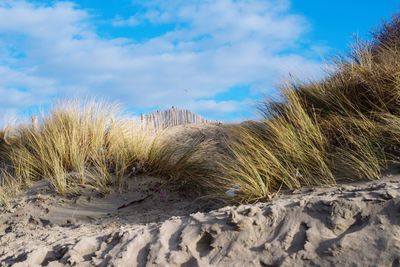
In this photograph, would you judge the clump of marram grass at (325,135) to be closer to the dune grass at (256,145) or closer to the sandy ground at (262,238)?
the dune grass at (256,145)

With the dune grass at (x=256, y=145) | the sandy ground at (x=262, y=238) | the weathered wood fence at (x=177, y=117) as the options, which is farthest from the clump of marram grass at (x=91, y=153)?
the weathered wood fence at (x=177, y=117)

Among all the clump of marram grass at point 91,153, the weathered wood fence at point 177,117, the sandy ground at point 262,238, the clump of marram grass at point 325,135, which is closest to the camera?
the sandy ground at point 262,238

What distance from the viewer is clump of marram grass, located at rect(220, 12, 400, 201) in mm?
6453

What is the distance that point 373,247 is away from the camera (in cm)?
446

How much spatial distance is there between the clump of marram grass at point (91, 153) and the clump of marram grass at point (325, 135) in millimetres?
1290

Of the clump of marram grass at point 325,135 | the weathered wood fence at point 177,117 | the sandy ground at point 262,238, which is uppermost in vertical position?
the weathered wood fence at point 177,117

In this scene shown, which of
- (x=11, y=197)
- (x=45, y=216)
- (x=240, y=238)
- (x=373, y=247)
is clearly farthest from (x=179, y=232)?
(x=11, y=197)

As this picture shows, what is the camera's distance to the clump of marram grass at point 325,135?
6.45m

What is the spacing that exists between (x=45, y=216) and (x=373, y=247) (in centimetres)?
498

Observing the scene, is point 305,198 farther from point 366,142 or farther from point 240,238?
point 366,142

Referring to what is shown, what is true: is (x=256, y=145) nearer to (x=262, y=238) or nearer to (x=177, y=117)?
(x=262, y=238)

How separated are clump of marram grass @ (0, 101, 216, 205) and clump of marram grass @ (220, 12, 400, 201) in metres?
1.29

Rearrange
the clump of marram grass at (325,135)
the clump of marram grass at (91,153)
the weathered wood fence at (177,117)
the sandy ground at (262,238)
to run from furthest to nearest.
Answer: the weathered wood fence at (177,117) → the clump of marram grass at (91,153) → the clump of marram grass at (325,135) → the sandy ground at (262,238)

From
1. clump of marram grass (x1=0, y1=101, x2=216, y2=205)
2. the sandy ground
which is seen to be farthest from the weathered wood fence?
the sandy ground
